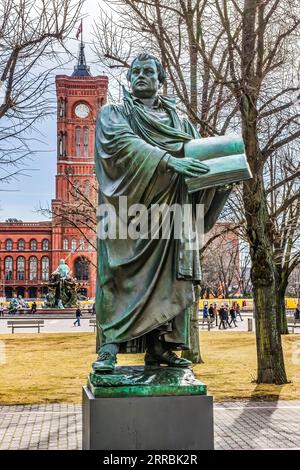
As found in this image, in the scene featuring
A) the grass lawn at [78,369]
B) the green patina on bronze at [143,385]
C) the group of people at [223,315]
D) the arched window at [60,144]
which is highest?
the arched window at [60,144]

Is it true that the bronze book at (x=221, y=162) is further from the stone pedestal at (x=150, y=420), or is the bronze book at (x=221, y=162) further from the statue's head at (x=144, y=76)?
the stone pedestal at (x=150, y=420)

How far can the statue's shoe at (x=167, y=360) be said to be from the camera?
4070 mm

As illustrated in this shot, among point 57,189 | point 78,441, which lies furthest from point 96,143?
point 57,189

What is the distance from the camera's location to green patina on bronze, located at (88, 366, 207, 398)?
11.8ft

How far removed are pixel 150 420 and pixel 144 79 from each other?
2373 millimetres

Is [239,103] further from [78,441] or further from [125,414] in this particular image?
[125,414]

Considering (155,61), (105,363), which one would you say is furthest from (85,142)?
(105,363)

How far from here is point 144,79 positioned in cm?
438

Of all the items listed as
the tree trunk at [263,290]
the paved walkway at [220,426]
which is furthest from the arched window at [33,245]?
the paved walkway at [220,426]

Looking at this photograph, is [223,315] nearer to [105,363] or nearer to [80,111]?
[105,363]

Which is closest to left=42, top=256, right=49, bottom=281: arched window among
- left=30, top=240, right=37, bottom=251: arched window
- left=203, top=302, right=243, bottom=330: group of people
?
left=30, top=240, right=37, bottom=251: arched window

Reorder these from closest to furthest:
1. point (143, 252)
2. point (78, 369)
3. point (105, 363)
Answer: point (105, 363) < point (143, 252) < point (78, 369)

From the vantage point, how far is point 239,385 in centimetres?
1158

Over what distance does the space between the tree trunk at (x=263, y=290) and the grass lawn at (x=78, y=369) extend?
15.1 inches
